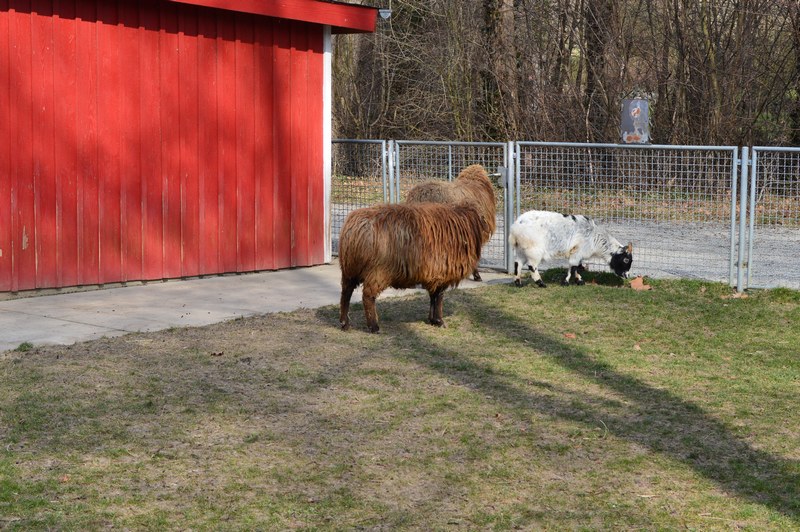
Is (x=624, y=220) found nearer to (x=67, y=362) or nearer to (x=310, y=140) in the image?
(x=310, y=140)

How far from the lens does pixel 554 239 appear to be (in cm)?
1088

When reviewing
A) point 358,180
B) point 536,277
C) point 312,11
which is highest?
point 312,11

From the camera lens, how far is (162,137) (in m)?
11.0

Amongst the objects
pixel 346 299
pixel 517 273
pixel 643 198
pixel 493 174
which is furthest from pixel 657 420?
pixel 493 174

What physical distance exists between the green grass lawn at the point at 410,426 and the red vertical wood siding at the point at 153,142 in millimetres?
2326

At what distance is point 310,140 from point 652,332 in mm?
5076

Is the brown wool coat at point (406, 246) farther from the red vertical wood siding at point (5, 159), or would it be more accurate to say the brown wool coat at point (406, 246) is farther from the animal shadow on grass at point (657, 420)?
the red vertical wood siding at point (5, 159)

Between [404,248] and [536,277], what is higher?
[404,248]

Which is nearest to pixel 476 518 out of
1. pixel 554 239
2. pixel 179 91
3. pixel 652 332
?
pixel 652 332

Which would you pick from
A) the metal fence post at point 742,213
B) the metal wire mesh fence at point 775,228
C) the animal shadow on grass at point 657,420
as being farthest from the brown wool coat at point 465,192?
the metal wire mesh fence at point 775,228

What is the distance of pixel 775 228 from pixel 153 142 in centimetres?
687

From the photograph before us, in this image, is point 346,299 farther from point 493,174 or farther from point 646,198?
point 646,198

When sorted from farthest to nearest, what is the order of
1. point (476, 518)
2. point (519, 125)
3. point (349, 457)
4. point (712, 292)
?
point (519, 125) < point (712, 292) < point (349, 457) < point (476, 518)

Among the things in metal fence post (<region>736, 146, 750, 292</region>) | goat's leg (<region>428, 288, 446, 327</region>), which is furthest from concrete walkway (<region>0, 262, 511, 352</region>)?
metal fence post (<region>736, 146, 750, 292</region>)
